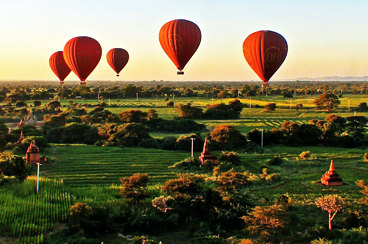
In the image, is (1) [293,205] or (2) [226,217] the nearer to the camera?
(2) [226,217]

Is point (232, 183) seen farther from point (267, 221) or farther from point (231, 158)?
point (231, 158)

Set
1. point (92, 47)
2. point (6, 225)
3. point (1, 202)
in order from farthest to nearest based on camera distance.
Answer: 1. point (92, 47)
2. point (1, 202)
3. point (6, 225)

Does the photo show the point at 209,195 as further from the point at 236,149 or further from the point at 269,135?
the point at 269,135

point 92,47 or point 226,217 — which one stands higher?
point 92,47

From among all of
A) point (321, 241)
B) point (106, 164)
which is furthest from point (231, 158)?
point (321, 241)

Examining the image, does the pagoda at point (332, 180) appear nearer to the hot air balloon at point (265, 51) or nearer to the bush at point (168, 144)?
the hot air balloon at point (265, 51)

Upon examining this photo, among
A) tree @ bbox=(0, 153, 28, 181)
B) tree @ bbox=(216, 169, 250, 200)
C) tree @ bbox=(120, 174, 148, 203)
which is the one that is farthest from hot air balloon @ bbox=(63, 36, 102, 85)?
tree @ bbox=(216, 169, 250, 200)

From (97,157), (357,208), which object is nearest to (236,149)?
(97,157)
